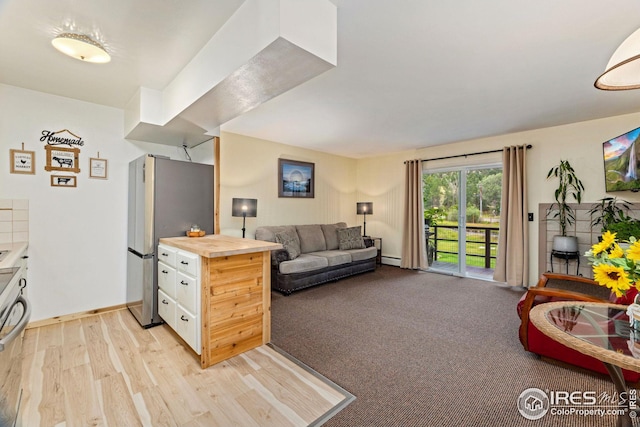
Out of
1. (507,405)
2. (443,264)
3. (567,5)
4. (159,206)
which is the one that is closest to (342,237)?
(443,264)

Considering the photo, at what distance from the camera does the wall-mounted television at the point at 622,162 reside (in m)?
2.95

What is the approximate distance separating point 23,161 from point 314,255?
3.61 meters

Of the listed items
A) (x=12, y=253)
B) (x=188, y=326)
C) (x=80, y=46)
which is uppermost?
(x=80, y=46)

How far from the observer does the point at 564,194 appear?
398 centimetres

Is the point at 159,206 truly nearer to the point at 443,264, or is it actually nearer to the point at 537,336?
the point at 537,336

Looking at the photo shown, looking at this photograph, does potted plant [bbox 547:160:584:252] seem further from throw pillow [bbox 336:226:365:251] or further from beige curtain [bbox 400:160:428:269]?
throw pillow [bbox 336:226:365:251]

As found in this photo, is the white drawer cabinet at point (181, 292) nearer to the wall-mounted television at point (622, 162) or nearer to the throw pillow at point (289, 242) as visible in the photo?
the throw pillow at point (289, 242)

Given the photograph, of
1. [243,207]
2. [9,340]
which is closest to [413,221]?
[243,207]

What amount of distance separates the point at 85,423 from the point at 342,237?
4181mm

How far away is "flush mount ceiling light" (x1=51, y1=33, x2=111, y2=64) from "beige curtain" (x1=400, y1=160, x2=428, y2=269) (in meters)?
4.91

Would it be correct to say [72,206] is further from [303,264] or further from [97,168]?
[303,264]

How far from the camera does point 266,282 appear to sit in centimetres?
243

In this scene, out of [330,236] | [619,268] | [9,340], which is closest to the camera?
[9,340]

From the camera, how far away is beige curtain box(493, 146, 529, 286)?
168 inches
